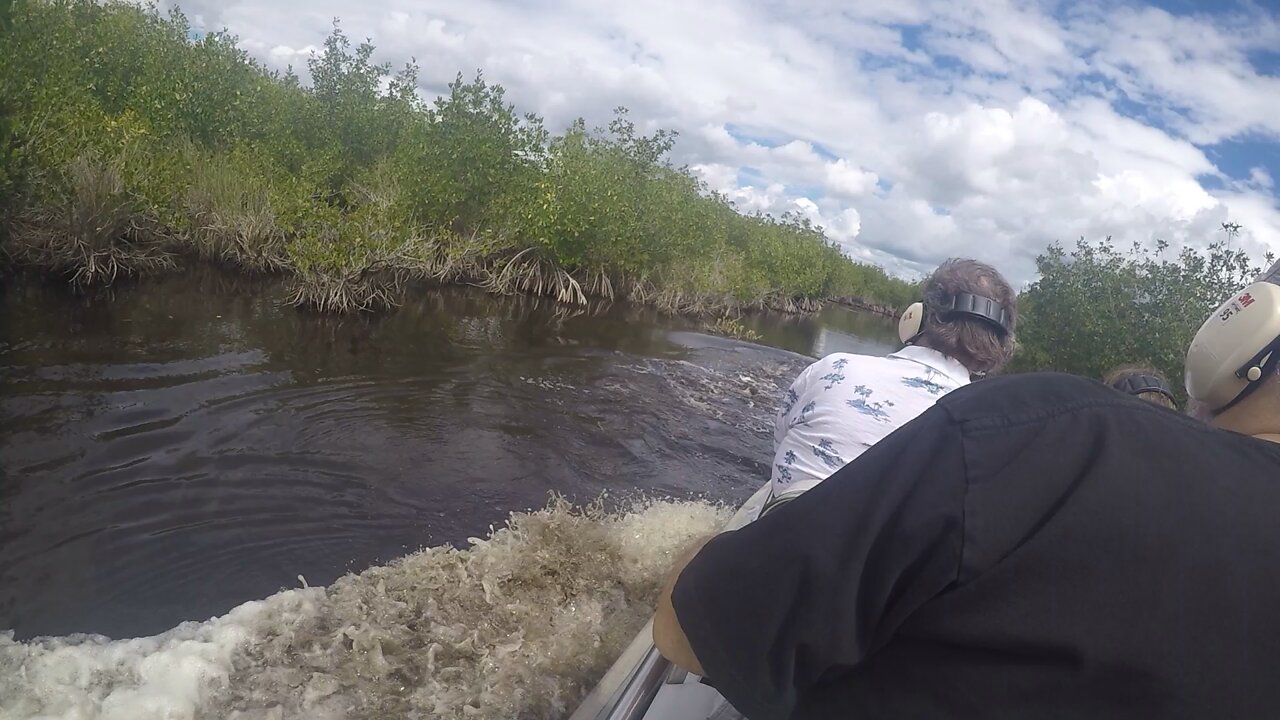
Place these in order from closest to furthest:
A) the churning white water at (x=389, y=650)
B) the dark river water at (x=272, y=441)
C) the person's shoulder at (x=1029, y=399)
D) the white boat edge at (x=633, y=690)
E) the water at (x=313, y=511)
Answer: the person's shoulder at (x=1029, y=399)
the white boat edge at (x=633, y=690)
the churning white water at (x=389, y=650)
the water at (x=313, y=511)
the dark river water at (x=272, y=441)

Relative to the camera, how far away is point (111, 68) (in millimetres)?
16219

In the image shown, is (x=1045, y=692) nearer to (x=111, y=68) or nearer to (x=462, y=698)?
(x=462, y=698)

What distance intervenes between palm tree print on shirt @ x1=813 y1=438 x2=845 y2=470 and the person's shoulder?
5.77 ft

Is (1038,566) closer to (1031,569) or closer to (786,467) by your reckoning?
(1031,569)

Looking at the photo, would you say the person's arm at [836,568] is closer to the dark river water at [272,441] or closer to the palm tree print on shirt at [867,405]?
the palm tree print on shirt at [867,405]

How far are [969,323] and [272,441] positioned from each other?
20.4ft

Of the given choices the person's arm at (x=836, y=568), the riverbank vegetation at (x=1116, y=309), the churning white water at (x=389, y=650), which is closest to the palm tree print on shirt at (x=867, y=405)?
the person's arm at (x=836, y=568)

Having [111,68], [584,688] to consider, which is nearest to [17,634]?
[584,688]

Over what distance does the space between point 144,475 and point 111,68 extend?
1493 cm

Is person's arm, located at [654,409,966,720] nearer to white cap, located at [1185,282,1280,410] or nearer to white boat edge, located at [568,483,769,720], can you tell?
white cap, located at [1185,282,1280,410]

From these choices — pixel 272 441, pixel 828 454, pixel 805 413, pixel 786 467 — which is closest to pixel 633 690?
pixel 786 467

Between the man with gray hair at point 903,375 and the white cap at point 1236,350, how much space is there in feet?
4.65

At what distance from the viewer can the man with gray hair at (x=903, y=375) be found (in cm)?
288

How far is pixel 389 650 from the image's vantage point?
161 inches
